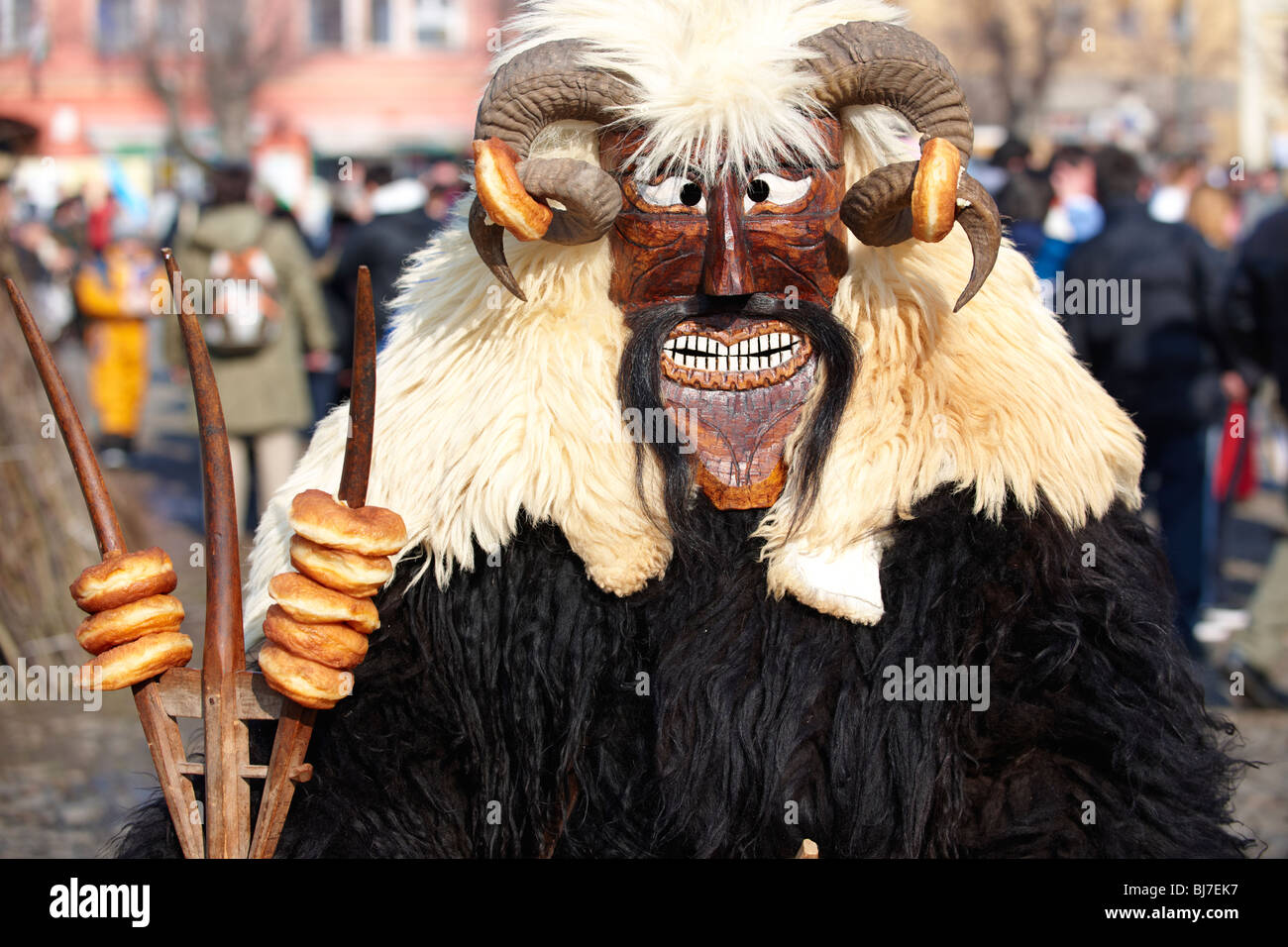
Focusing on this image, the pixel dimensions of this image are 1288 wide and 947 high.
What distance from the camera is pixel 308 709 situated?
2.08 meters

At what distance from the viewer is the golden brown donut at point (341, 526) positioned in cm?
197

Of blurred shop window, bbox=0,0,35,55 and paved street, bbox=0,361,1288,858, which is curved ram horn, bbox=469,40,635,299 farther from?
blurred shop window, bbox=0,0,35,55

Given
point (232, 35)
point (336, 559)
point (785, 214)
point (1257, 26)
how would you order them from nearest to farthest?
point (336, 559) < point (785, 214) < point (1257, 26) < point (232, 35)

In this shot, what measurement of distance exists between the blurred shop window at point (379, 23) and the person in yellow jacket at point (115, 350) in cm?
2401

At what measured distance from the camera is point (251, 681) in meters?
2.11

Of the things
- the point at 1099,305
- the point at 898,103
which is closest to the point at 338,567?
the point at 898,103

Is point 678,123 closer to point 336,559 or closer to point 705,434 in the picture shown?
point 705,434

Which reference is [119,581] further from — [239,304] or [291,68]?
[291,68]

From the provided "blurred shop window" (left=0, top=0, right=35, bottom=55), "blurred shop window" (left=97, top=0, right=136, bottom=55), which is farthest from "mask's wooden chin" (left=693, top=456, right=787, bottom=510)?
"blurred shop window" (left=0, top=0, right=35, bottom=55)

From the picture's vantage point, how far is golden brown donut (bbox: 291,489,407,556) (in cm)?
197

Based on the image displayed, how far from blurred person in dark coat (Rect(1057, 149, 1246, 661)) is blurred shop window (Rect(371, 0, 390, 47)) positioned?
2980 centimetres

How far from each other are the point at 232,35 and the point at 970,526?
102 feet

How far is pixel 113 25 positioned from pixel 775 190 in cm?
3450
